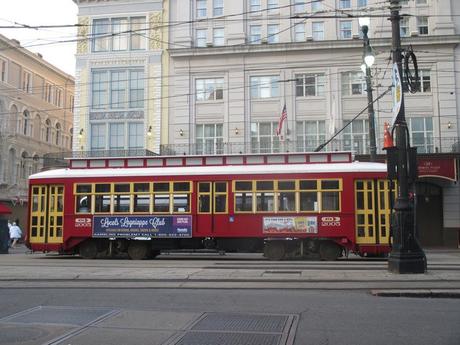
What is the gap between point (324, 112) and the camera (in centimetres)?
3409

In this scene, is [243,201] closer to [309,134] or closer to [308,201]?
[308,201]

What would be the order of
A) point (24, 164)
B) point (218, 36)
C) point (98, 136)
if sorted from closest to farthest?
point (218, 36) < point (98, 136) < point (24, 164)

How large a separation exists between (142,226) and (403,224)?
360 inches

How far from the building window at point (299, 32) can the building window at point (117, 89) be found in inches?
411

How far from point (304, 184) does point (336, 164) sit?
1233 mm

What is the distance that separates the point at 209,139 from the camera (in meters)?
35.0

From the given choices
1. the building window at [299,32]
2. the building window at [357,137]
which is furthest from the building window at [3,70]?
the building window at [357,137]

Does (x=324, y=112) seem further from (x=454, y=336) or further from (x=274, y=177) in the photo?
(x=454, y=336)

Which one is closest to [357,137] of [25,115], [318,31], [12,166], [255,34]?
[318,31]

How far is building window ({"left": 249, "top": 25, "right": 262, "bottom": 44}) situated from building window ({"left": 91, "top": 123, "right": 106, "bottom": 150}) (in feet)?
37.6

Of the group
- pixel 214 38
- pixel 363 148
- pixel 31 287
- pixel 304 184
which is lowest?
pixel 31 287

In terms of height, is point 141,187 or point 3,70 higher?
point 3,70

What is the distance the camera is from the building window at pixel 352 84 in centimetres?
3397

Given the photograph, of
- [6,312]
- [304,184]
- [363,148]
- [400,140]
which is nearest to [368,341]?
[6,312]
